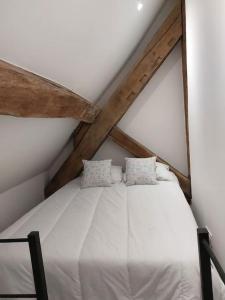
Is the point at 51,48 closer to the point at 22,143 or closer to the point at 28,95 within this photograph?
the point at 28,95

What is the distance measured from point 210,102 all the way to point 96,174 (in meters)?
1.66

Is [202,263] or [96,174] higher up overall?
[96,174]

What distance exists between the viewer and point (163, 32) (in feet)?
10.7

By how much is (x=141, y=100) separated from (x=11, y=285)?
8.63 feet

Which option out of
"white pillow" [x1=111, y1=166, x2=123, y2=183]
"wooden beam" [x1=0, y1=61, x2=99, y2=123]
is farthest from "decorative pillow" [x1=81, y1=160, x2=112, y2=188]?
"wooden beam" [x1=0, y1=61, x2=99, y2=123]

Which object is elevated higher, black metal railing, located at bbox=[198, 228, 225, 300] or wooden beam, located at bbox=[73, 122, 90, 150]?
wooden beam, located at bbox=[73, 122, 90, 150]

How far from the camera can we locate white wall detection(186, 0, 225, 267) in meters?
1.73

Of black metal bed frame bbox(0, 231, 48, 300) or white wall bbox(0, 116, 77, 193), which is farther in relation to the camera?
white wall bbox(0, 116, 77, 193)

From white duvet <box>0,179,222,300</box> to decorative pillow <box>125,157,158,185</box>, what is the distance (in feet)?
2.95

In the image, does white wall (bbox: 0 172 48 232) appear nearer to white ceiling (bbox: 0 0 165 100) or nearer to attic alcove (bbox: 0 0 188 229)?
attic alcove (bbox: 0 0 188 229)

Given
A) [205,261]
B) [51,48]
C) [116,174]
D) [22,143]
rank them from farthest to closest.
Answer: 1. [116,174]
2. [22,143]
3. [51,48]
4. [205,261]

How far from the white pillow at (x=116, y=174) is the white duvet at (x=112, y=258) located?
3.34ft

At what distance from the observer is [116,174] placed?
333cm

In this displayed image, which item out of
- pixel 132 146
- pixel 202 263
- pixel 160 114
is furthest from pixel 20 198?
pixel 202 263
